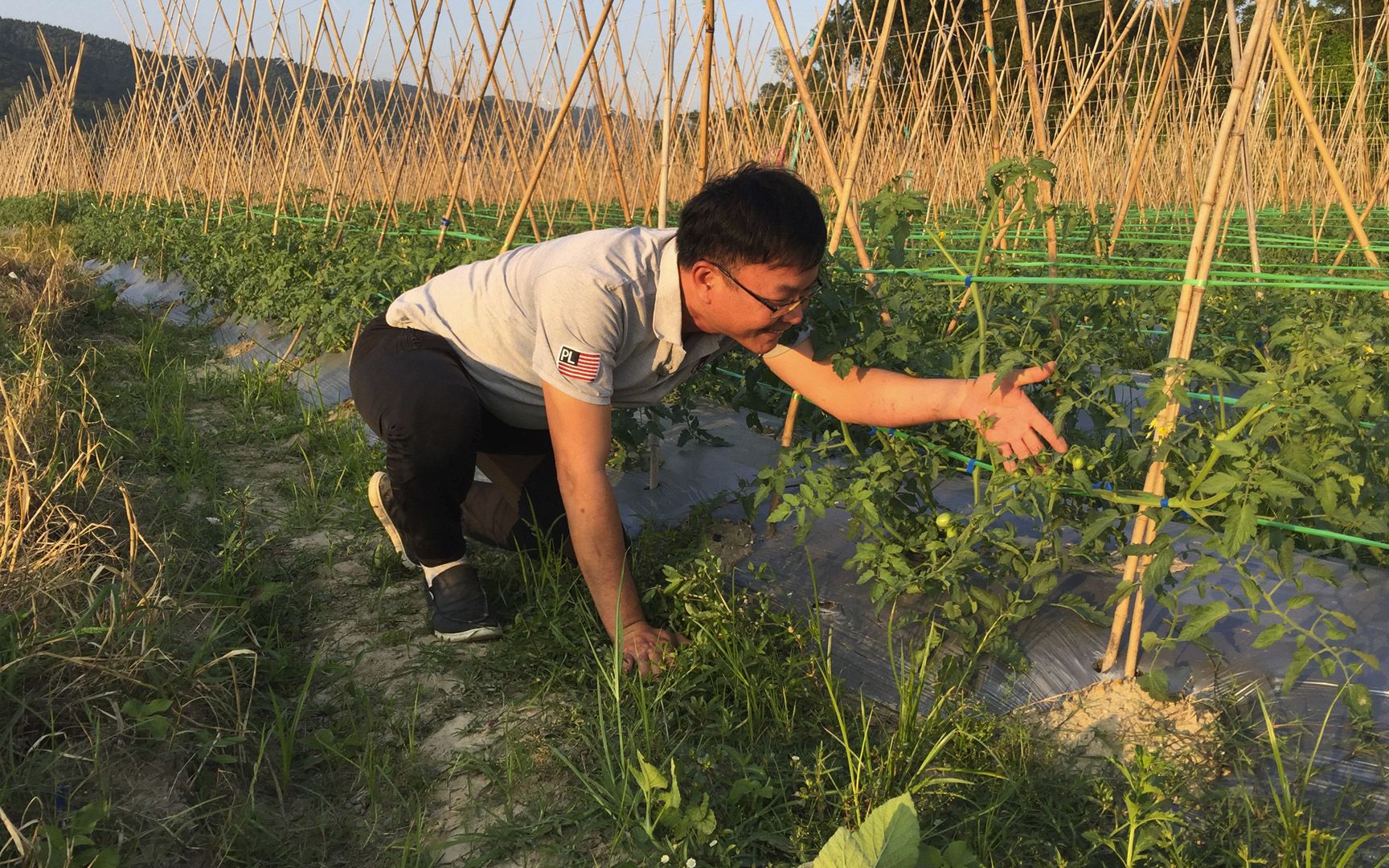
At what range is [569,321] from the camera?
1.76m

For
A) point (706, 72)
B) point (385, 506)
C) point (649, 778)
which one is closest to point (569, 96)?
point (706, 72)

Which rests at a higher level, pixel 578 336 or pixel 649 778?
pixel 578 336

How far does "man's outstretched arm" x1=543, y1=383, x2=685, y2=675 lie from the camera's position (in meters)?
1.76

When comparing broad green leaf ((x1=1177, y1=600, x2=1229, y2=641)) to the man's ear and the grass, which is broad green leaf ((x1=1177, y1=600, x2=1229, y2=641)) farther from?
the man's ear

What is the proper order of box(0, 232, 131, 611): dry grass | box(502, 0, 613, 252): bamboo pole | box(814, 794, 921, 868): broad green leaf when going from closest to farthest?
box(814, 794, 921, 868): broad green leaf → box(0, 232, 131, 611): dry grass → box(502, 0, 613, 252): bamboo pole

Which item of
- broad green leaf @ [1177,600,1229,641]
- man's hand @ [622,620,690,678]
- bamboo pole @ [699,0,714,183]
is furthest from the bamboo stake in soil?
bamboo pole @ [699,0,714,183]

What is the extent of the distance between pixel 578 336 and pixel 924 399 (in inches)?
26.1

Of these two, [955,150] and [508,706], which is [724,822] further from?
[955,150]

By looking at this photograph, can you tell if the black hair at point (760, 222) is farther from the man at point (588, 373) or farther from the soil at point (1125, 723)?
the soil at point (1125, 723)

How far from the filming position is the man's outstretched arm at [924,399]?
5.54ft

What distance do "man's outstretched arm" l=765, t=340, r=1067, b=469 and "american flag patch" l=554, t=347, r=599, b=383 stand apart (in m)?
0.50

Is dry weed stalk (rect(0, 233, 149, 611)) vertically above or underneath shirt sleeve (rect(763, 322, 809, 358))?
underneath

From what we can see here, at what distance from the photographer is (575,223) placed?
27.2ft

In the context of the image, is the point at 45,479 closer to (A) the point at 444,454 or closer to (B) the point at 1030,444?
(A) the point at 444,454
